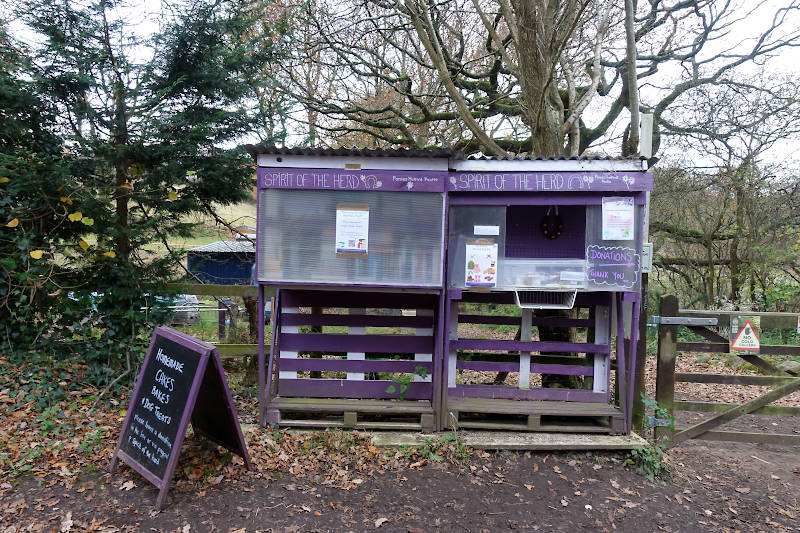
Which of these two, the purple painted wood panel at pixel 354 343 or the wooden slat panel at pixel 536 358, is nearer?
the purple painted wood panel at pixel 354 343

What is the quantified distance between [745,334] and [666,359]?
0.75 metres

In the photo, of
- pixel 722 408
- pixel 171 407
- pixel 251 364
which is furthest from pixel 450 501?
pixel 251 364

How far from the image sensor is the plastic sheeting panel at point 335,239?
14.9 feet

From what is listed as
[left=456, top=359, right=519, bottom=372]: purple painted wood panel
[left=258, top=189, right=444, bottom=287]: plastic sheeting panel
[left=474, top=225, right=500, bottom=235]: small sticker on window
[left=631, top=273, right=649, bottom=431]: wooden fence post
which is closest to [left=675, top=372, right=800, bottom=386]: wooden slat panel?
[left=631, top=273, right=649, bottom=431]: wooden fence post

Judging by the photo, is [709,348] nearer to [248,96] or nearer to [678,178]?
[248,96]

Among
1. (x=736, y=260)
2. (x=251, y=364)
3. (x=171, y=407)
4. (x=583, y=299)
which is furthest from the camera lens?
(x=736, y=260)

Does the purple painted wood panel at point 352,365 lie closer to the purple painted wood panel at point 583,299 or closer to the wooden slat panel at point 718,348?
the purple painted wood panel at point 583,299

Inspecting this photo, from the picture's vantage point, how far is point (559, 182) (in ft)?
14.8

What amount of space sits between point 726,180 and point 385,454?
10.2m

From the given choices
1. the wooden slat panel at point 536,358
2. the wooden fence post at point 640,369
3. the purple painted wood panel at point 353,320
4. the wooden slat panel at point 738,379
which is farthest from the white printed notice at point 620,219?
the purple painted wood panel at point 353,320

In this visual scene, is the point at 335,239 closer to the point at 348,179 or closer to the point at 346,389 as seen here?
the point at 348,179

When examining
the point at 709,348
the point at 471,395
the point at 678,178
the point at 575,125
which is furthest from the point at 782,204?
the point at 471,395

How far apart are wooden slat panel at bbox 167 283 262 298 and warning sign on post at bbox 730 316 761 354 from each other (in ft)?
16.2

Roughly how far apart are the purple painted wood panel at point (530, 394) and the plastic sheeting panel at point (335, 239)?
1360mm
